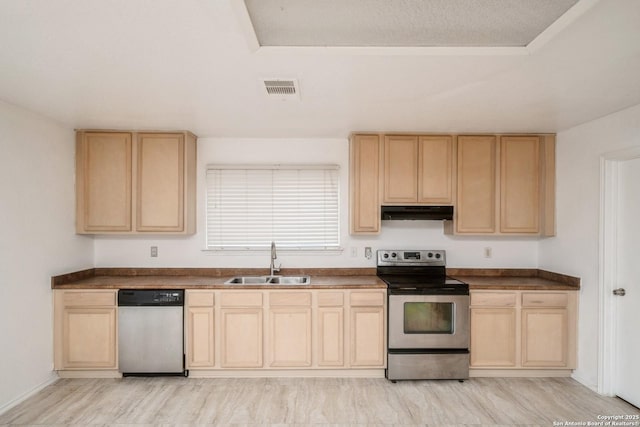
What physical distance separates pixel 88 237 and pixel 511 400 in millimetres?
4306

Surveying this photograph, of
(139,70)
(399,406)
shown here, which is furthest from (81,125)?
(399,406)

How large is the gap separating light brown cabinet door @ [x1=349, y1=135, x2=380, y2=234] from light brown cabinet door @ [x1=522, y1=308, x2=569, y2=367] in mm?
1640

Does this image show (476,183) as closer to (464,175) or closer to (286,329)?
(464,175)

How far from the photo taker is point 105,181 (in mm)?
3430

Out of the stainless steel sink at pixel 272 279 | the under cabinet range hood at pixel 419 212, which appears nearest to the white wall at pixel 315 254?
the stainless steel sink at pixel 272 279

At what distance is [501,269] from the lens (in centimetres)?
374

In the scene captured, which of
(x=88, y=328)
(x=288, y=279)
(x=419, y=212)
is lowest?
(x=88, y=328)

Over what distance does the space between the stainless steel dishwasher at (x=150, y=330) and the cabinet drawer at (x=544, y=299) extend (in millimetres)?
3223

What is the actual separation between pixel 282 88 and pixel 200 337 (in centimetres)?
233

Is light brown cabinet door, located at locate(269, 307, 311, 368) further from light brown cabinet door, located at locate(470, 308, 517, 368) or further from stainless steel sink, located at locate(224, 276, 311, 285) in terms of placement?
light brown cabinet door, located at locate(470, 308, 517, 368)

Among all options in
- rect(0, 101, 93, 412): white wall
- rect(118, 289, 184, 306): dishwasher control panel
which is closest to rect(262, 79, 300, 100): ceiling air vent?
rect(118, 289, 184, 306): dishwasher control panel

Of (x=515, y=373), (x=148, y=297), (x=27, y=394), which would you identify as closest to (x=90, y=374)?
(x=27, y=394)

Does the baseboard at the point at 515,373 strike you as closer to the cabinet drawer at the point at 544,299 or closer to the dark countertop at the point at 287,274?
the cabinet drawer at the point at 544,299

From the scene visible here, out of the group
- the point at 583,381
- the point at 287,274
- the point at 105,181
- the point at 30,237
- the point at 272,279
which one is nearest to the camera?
the point at 30,237
